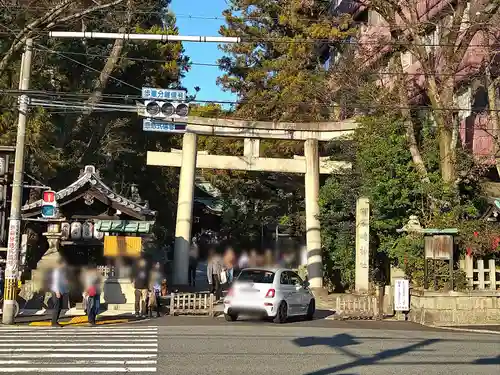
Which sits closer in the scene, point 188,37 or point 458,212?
point 188,37

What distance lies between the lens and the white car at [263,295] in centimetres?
1781

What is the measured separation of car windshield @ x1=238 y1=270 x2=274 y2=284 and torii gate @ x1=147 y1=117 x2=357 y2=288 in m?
9.78

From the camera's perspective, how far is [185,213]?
28.6m

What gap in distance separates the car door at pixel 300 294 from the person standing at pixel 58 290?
6.61m

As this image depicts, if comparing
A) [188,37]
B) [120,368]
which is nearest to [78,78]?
[188,37]

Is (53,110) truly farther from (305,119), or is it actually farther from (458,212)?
(458,212)

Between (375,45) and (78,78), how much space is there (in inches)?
591

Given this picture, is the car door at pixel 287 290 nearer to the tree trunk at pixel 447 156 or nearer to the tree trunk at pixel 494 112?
the tree trunk at pixel 447 156

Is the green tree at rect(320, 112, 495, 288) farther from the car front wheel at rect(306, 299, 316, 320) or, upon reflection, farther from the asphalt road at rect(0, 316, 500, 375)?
the asphalt road at rect(0, 316, 500, 375)

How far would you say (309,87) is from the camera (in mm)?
31797

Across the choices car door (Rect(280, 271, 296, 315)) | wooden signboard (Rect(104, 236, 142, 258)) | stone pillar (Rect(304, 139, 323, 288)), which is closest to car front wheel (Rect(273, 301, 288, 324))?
car door (Rect(280, 271, 296, 315))

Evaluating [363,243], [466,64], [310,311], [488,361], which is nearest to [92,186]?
[310,311]

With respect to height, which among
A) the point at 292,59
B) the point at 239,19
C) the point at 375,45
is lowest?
the point at 375,45

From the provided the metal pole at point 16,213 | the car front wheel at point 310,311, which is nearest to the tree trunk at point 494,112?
the car front wheel at point 310,311
